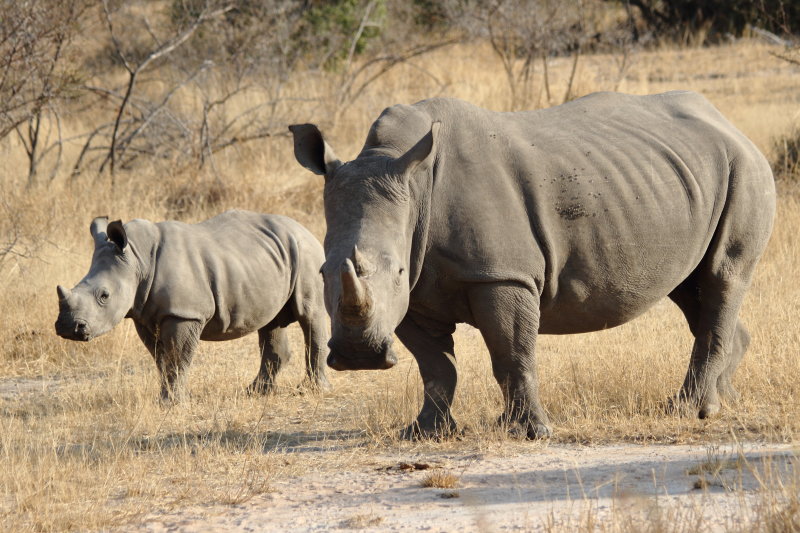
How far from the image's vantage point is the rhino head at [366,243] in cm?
484

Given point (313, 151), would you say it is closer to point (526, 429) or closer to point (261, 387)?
point (526, 429)

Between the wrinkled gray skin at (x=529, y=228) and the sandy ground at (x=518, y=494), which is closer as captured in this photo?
the sandy ground at (x=518, y=494)

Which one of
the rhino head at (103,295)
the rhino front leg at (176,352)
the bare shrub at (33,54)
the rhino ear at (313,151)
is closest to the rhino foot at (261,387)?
the rhino front leg at (176,352)

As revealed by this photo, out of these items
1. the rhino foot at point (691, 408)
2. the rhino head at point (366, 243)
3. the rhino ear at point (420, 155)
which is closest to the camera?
the rhino head at point (366, 243)

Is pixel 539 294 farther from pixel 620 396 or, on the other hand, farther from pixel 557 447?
pixel 620 396

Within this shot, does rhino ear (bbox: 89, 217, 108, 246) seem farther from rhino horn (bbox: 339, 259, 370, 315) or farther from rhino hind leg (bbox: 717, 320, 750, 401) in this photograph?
rhino hind leg (bbox: 717, 320, 750, 401)

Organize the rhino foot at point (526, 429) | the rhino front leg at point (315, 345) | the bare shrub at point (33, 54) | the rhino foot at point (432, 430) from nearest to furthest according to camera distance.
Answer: the rhino foot at point (526, 429) < the rhino foot at point (432, 430) < the rhino front leg at point (315, 345) < the bare shrub at point (33, 54)

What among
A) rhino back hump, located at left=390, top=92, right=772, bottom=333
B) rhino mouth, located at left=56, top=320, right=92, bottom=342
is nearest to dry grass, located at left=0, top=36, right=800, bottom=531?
rhino mouth, located at left=56, top=320, right=92, bottom=342

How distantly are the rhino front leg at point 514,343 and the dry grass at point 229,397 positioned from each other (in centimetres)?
16

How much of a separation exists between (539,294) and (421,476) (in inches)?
43.2

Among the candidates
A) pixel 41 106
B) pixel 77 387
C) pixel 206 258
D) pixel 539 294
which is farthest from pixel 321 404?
pixel 41 106

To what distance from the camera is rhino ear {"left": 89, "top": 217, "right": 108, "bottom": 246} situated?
A: 24.9ft

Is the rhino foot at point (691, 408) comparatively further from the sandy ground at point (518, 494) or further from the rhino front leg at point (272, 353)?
the rhino front leg at point (272, 353)

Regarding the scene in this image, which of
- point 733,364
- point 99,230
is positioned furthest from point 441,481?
point 99,230
